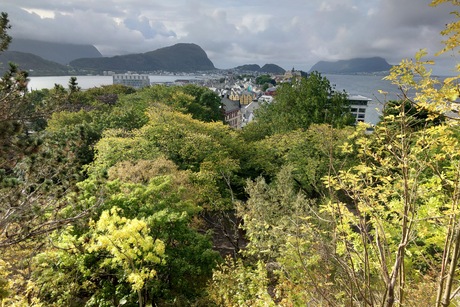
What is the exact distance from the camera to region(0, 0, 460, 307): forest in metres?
3.59

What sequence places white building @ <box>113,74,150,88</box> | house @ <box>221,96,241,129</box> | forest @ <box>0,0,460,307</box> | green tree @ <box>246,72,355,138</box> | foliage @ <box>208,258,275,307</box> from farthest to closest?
1. white building @ <box>113,74,150,88</box>
2. house @ <box>221,96,241,129</box>
3. green tree @ <box>246,72,355,138</box>
4. foliage @ <box>208,258,275,307</box>
5. forest @ <box>0,0,460,307</box>

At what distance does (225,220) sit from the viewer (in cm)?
1880

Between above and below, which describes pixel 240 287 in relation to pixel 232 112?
above

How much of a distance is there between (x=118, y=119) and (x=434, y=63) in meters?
23.7

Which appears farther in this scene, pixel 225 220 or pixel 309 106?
pixel 309 106

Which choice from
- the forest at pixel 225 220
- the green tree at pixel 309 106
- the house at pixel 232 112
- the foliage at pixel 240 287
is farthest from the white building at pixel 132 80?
the foliage at pixel 240 287

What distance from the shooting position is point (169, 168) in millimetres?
13961

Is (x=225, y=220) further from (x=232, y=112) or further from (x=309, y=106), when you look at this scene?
(x=232, y=112)

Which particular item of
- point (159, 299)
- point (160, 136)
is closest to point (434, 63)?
point (159, 299)

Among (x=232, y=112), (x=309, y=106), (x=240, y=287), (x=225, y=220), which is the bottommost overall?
(x=225, y=220)

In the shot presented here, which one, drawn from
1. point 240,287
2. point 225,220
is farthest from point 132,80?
point 240,287

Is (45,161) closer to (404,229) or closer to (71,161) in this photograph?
(71,161)

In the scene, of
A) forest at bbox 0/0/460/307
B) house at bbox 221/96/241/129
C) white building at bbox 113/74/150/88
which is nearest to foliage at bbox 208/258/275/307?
forest at bbox 0/0/460/307

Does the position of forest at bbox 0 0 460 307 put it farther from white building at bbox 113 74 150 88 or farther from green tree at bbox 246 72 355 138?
white building at bbox 113 74 150 88
